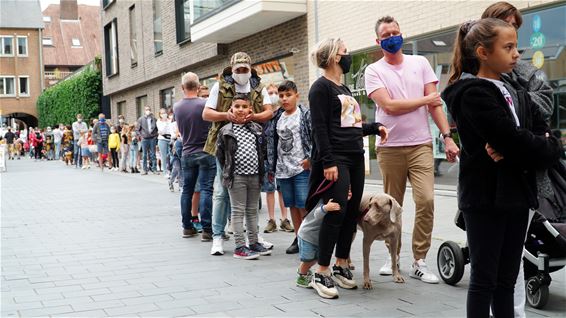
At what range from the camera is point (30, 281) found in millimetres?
5473

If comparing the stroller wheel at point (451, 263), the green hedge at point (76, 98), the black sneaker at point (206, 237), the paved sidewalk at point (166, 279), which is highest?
the green hedge at point (76, 98)

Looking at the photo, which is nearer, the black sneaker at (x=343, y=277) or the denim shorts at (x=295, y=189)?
the black sneaker at (x=343, y=277)

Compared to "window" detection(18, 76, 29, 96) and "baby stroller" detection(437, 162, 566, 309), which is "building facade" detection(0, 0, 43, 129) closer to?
"window" detection(18, 76, 29, 96)

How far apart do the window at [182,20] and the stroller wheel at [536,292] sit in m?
17.5

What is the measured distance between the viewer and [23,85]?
60.5 m

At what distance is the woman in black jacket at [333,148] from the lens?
459 cm

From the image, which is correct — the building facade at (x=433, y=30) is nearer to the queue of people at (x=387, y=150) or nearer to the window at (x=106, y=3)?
the queue of people at (x=387, y=150)

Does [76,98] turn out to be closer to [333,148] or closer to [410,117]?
[410,117]

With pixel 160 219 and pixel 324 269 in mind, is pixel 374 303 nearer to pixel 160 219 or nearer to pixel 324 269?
pixel 324 269

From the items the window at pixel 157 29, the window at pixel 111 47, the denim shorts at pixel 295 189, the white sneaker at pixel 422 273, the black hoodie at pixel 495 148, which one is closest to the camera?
the black hoodie at pixel 495 148

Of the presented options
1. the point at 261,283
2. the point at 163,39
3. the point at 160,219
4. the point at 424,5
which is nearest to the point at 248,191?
the point at 261,283

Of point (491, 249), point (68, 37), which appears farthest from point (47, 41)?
point (491, 249)

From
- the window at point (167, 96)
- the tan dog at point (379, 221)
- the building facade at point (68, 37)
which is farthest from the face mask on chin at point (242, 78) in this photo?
the building facade at point (68, 37)

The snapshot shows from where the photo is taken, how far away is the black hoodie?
2.82 m
